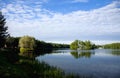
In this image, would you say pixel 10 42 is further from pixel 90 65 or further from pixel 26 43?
pixel 90 65

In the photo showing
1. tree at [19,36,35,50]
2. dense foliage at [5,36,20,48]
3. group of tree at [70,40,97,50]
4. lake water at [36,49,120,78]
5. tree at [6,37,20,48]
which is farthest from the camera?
group of tree at [70,40,97,50]

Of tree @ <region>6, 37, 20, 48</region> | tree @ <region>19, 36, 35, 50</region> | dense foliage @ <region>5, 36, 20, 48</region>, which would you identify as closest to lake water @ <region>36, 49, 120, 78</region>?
dense foliage @ <region>5, 36, 20, 48</region>

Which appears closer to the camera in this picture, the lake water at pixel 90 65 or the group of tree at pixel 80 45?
the lake water at pixel 90 65

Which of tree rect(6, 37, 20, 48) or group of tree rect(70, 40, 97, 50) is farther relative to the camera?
group of tree rect(70, 40, 97, 50)

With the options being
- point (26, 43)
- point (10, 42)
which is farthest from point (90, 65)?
point (26, 43)

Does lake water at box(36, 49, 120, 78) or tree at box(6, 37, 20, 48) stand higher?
tree at box(6, 37, 20, 48)

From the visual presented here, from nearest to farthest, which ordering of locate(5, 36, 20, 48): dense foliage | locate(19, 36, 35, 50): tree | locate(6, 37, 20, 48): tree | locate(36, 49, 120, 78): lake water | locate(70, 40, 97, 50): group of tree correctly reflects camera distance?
locate(36, 49, 120, 78): lake water < locate(5, 36, 20, 48): dense foliage < locate(6, 37, 20, 48): tree < locate(19, 36, 35, 50): tree < locate(70, 40, 97, 50): group of tree

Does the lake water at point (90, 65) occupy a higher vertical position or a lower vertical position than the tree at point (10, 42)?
lower

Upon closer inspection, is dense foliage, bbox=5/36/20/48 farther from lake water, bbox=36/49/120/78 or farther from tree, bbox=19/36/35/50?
lake water, bbox=36/49/120/78

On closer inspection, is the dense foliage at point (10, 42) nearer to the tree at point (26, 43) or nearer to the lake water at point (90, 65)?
the tree at point (26, 43)

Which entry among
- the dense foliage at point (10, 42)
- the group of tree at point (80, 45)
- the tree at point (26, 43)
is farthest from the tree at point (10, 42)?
the group of tree at point (80, 45)

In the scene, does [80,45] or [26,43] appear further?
[80,45]

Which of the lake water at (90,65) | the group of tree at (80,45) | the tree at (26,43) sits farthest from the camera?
the group of tree at (80,45)

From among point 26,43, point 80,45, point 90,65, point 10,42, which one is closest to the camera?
point 90,65
